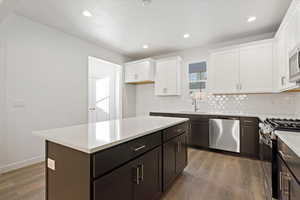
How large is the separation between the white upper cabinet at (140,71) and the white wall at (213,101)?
1.83 ft

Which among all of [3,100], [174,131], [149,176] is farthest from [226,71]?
[3,100]

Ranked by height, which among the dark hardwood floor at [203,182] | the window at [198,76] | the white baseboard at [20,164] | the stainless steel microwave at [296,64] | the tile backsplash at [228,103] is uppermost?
the window at [198,76]

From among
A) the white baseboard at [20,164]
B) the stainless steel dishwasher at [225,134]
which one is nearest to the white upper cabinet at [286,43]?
the stainless steel dishwasher at [225,134]

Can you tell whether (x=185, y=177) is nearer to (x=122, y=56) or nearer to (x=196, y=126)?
(x=196, y=126)

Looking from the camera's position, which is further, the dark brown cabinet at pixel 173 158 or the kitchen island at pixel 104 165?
the dark brown cabinet at pixel 173 158

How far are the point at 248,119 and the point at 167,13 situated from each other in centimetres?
256

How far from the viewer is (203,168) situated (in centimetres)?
244

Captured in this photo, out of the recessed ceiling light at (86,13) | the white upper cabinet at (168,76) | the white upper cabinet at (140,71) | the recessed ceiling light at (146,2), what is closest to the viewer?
the recessed ceiling light at (146,2)

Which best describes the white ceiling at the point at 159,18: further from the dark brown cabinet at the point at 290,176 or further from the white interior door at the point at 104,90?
the dark brown cabinet at the point at 290,176

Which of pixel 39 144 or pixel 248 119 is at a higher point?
pixel 248 119

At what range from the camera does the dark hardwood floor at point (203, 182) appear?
1.73m

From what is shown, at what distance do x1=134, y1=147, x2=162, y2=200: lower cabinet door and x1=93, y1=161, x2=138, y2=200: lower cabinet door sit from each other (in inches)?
3.2

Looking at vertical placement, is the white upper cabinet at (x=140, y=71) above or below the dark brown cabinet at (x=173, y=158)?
above

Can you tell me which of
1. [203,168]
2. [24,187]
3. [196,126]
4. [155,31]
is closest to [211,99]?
[196,126]
